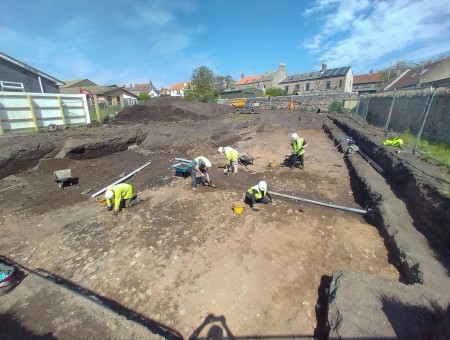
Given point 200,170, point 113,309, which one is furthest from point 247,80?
point 113,309

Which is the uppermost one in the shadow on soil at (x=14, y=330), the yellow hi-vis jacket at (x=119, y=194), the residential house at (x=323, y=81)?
the residential house at (x=323, y=81)

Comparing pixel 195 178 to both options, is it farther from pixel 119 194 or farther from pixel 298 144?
pixel 298 144

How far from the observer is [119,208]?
6090mm

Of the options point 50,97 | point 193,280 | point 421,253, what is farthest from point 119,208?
point 50,97

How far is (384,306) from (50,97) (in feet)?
58.2

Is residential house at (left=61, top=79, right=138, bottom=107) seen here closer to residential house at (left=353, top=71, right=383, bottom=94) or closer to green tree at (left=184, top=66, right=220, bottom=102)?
green tree at (left=184, top=66, right=220, bottom=102)

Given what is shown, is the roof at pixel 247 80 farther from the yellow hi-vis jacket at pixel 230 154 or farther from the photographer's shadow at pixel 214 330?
the photographer's shadow at pixel 214 330

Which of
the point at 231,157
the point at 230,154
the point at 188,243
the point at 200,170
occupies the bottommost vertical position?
the point at 188,243

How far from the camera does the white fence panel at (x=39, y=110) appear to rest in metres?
11.5

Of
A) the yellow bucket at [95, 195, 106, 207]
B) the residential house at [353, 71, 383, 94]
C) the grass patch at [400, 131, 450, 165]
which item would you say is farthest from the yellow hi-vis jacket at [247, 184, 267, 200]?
the residential house at [353, 71, 383, 94]

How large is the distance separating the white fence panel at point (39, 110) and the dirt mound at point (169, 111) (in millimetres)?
4519

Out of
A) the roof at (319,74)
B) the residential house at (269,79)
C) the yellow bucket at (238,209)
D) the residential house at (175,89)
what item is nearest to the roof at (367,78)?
the roof at (319,74)

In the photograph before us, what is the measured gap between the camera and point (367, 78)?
2012 inches

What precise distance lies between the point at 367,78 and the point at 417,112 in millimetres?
50251
